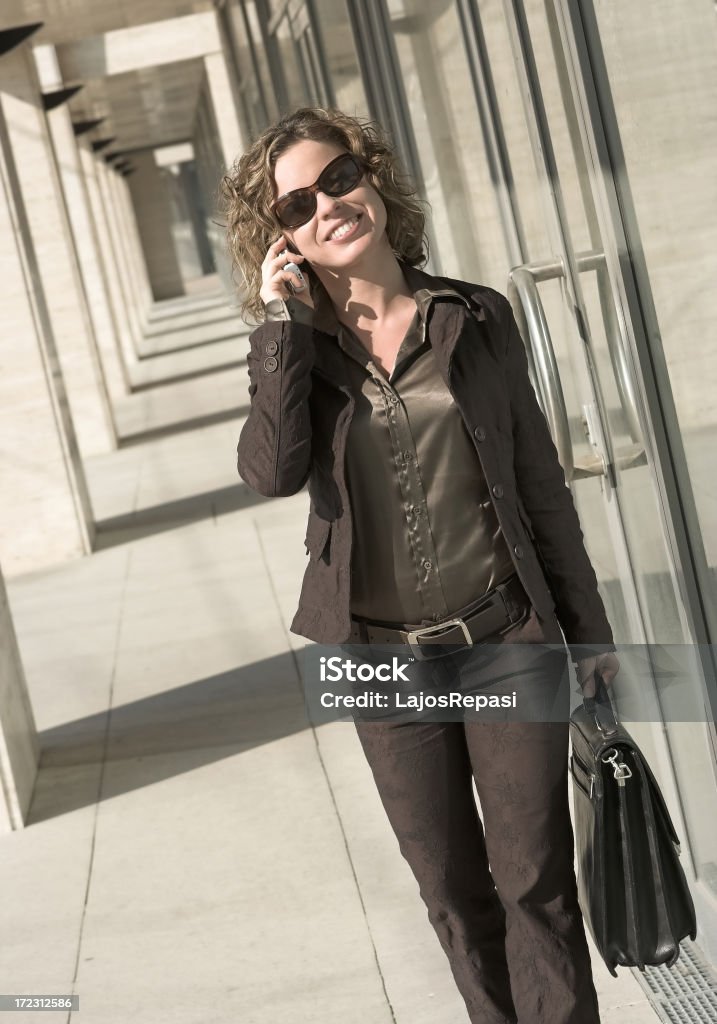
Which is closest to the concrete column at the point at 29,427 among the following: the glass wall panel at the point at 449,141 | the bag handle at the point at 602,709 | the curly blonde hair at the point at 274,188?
the glass wall panel at the point at 449,141

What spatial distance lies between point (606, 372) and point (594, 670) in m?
0.97

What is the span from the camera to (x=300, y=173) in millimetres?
2398

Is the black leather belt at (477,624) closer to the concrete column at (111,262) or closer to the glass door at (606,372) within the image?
the glass door at (606,372)

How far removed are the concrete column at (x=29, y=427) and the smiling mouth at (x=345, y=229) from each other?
686 cm

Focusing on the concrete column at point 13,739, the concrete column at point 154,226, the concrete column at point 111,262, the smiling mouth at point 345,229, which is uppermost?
the concrete column at point 154,226

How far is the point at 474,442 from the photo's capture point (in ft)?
7.58

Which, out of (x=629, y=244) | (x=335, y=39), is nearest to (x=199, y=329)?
(x=335, y=39)

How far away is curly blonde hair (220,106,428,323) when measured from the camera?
244 cm

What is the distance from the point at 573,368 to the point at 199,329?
25.7 metres

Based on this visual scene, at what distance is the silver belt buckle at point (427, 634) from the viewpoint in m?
2.34

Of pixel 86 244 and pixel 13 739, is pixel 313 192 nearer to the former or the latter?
pixel 13 739

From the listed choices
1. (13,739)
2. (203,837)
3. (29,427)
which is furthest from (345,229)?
(29,427)

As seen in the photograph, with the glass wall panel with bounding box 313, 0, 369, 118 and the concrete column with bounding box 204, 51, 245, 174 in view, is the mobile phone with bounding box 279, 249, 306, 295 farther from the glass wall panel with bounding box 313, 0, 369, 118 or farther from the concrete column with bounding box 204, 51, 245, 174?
the concrete column with bounding box 204, 51, 245, 174

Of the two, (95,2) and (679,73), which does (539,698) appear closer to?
(679,73)
